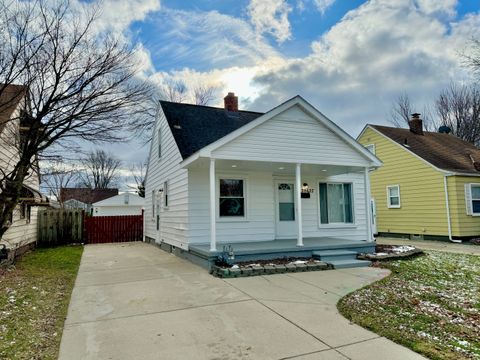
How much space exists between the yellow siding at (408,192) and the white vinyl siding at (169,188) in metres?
12.3

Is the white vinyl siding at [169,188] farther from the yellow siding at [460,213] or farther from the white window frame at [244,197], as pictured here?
the yellow siding at [460,213]

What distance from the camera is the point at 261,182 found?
10.9 metres

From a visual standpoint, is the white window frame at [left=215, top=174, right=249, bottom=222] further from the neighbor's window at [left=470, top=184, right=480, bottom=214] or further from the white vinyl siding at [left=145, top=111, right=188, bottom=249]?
the neighbor's window at [left=470, top=184, right=480, bottom=214]

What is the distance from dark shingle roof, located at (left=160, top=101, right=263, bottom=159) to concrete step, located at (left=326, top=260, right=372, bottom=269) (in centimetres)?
525

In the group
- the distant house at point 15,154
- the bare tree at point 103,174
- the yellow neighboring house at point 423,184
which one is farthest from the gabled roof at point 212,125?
the bare tree at point 103,174

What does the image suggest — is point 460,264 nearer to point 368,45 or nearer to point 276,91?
point 368,45

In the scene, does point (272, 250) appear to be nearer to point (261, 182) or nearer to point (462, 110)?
point (261, 182)

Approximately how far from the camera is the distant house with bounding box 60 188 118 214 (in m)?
44.4

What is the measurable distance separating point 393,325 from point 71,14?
939 cm

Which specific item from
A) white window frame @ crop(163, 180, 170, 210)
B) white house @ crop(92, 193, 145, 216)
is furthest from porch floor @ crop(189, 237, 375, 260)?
white house @ crop(92, 193, 145, 216)

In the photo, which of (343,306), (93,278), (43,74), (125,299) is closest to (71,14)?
(43,74)

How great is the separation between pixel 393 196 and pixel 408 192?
3.26 feet

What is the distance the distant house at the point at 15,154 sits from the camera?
28.0ft

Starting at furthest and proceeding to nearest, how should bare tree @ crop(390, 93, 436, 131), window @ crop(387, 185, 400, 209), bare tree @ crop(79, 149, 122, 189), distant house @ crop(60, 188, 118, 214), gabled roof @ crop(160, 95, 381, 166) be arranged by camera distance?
1. bare tree @ crop(79, 149, 122, 189)
2. distant house @ crop(60, 188, 118, 214)
3. bare tree @ crop(390, 93, 436, 131)
4. window @ crop(387, 185, 400, 209)
5. gabled roof @ crop(160, 95, 381, 166)
